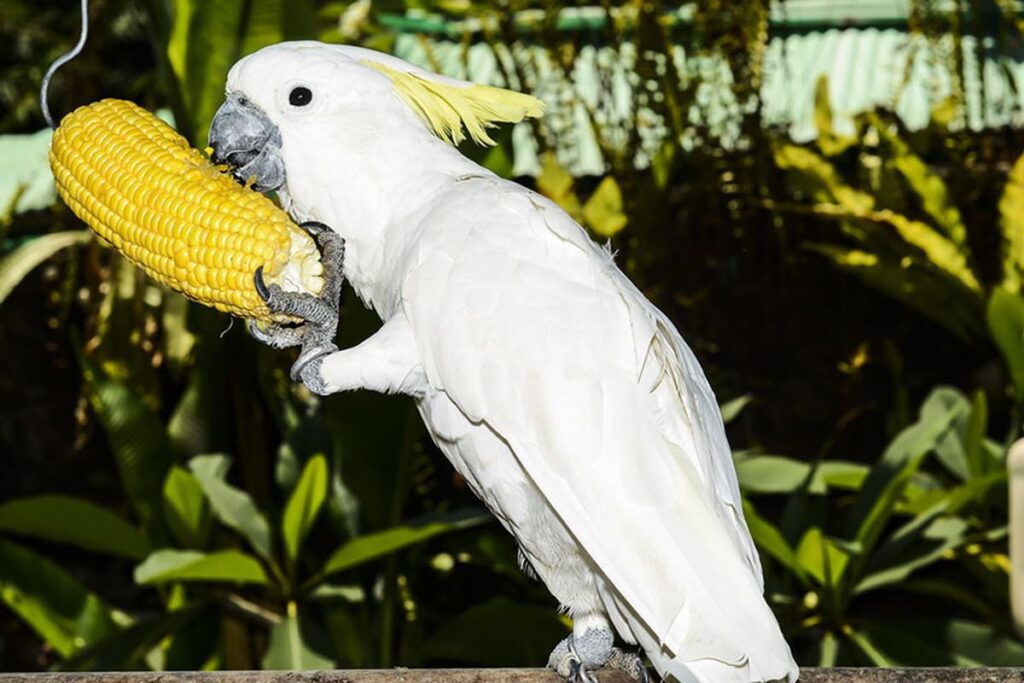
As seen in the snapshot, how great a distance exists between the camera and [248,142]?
1.33m

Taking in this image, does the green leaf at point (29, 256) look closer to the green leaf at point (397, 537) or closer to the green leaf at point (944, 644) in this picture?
the green leaf at point (397, 537)

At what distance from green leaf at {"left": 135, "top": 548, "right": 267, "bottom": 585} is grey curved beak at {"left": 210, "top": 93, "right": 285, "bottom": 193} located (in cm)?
120

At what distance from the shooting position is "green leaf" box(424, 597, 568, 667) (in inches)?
96.7

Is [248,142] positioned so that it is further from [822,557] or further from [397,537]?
[822,557]

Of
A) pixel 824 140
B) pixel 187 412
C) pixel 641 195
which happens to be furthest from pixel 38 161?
pixel 824 140

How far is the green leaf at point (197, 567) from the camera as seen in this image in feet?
7.68

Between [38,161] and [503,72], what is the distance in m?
1.50

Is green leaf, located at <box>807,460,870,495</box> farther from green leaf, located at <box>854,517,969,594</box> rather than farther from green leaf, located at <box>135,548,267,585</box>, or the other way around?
green leaf, located at <box>135,548,267,585</box>

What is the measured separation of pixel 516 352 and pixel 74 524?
5.28 ft

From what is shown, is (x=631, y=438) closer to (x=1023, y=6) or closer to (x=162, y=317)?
(x=162, y=317)

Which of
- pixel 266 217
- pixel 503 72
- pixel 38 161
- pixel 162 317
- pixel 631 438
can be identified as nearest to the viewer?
pixel 631 438

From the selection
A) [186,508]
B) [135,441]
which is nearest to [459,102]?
[186,508]

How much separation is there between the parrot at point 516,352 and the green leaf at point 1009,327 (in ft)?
4.42

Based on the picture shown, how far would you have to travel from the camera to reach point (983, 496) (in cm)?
250
